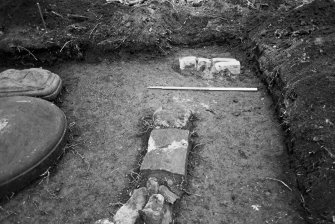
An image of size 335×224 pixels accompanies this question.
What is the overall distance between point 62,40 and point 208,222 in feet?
11.3

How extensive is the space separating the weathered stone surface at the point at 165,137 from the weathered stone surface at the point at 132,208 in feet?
1.81

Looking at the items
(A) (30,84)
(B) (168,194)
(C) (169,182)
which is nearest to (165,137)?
(C) (169,182)

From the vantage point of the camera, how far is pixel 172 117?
3592mm

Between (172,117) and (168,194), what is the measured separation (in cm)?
103

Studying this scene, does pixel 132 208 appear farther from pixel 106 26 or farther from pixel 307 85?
pixel 106 26

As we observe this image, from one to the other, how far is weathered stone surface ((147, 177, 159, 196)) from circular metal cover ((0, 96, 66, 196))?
1.09 metres

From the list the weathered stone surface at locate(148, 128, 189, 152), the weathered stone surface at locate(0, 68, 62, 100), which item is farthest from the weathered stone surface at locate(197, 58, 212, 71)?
the weathered stone surface at locate(0, 68, 62, 100)

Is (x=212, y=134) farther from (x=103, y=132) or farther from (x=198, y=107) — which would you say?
(x=103, y=132)

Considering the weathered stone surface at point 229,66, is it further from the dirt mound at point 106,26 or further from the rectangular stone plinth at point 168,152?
the rectangular stone plinth at point 168,152

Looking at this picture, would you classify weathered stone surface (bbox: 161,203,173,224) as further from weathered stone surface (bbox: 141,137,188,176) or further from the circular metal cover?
the circular metal cover

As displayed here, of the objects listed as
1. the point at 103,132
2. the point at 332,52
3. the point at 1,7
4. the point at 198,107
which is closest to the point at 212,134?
the point at 198,107

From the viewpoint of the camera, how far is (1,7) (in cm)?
511

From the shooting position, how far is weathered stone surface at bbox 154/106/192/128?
3541 mm

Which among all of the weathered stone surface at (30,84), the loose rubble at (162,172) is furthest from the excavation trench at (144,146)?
the weathered stone surface at (30,84)
